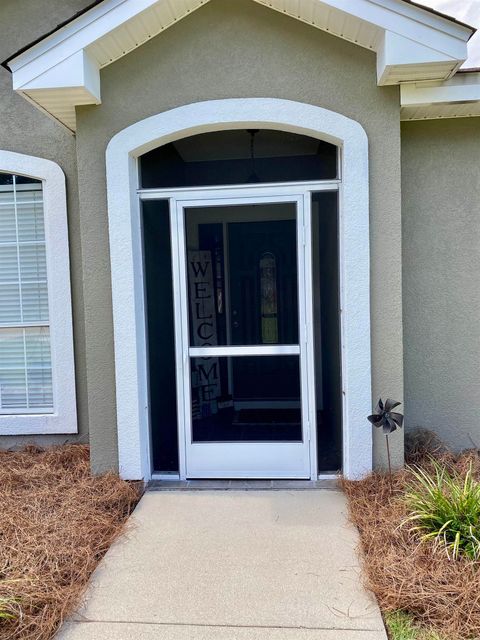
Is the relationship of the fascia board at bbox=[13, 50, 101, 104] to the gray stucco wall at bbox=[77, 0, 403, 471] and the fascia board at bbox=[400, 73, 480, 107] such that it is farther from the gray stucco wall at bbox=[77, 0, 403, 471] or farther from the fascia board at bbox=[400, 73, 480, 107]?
the fascia board at bbox=[400, 73, 480, 107]

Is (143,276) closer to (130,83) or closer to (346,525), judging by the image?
(130,83)

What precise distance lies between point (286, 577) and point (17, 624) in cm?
160

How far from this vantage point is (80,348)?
5188 mm

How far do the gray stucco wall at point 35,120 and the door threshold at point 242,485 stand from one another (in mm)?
2083

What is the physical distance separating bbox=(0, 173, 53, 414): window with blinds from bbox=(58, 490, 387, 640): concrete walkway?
2214 millimetres

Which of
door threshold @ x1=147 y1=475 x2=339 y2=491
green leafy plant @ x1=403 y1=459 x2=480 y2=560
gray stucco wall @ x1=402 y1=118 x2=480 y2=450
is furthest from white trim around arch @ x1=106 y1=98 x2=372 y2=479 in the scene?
gray stucco wall @ x1=402 y1=118 x2=480 y2=450

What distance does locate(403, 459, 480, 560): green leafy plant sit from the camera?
9.69 feet

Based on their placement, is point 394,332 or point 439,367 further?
point 439,367

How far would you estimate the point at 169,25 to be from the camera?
3951 mm

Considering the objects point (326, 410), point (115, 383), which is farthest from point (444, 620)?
point (115, 383)

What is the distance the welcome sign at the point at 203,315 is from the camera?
436cm

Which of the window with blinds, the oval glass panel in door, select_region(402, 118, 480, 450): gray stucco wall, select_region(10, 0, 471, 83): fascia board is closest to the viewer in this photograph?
select_region(10, 0, 471, 83): fascia board

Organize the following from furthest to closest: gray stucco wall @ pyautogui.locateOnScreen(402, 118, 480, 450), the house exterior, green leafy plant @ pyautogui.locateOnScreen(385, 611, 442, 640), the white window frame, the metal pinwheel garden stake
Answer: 1. the white window frame
2. gray stucco wall @ pyautogui.locateOnScreen(402, 118, 480, 450)
3. the house exterior
4. the metal pinwheel garden stake
5. green leafy plant @ pyautogui.locateOnScreen(385, 611, 442, 640)

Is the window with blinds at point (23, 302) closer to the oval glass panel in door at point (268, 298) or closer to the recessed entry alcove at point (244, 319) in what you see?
the recessed entry alcove at point (244, 319)
